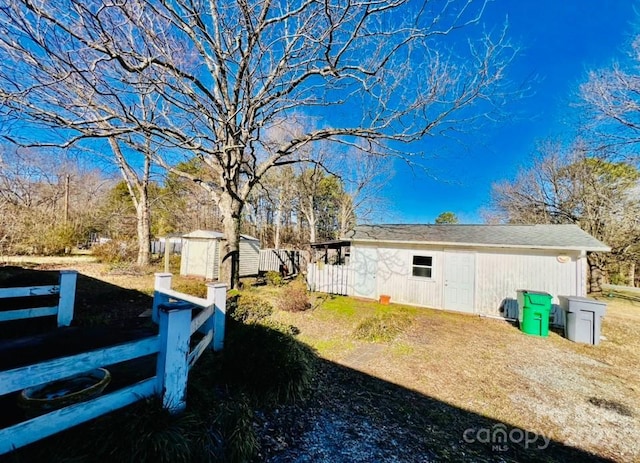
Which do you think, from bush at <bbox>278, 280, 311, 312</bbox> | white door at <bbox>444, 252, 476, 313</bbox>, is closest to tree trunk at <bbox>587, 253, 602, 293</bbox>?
white door at <bbox>444, 252, 476, 313</bbox>

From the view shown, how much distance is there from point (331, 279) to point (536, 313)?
6484mm

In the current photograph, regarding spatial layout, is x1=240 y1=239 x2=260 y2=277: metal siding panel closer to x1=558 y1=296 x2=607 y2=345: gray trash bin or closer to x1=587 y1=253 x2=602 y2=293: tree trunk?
x1=558 y1=296 x2=607 y2=345: gray trash bin

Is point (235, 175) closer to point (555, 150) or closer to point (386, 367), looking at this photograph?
point (386, 367)

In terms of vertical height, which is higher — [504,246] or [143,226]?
[143,226]

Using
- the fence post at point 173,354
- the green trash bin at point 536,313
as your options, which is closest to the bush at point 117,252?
the fence post at point 173,354

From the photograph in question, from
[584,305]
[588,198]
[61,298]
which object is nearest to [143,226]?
[61,298]

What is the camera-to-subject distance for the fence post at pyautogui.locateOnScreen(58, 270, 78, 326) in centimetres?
361

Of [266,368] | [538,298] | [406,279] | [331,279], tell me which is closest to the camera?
[266,368]

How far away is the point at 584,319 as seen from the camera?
6539 millimetres

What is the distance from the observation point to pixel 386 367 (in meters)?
4.74

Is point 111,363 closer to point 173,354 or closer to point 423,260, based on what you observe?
point 173,354

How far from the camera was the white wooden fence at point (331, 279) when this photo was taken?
11008 millimetres

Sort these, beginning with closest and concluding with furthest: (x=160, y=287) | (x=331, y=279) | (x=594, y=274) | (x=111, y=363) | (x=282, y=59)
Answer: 1. (x=111, y=363)
2. (x=160, y=287)
3. (x=282, y=59)
4. (x=331, y=279)
5. (x=594, y=274)

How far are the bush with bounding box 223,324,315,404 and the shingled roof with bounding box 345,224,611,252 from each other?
23.3 ft
